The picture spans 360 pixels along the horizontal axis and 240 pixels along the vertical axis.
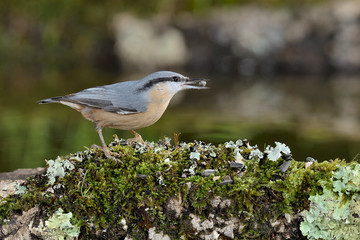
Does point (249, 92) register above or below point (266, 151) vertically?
below

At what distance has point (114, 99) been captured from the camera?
378cm

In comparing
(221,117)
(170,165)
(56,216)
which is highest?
(170,165)

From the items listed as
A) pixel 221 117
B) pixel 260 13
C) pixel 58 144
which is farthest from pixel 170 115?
pixel 260 13

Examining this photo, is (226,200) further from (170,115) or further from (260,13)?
(260,13)

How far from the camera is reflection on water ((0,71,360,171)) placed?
717cm

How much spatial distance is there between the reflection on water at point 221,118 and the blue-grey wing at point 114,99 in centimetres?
200

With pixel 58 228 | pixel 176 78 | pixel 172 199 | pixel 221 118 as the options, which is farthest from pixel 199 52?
pixel 58 228

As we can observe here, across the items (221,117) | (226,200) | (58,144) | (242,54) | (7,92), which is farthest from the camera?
(242,54)

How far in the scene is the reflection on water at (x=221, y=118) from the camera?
7172 mm

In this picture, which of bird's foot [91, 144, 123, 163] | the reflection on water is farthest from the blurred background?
bird's foot [91, 144, 123, 163]

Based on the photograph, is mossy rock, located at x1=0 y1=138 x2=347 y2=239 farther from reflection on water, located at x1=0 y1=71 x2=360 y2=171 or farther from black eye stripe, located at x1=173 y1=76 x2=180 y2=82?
reflection on water, located at x1=0 y1=71 x2=360 y2=171

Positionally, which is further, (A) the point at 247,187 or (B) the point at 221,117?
(B) the point at 221,117

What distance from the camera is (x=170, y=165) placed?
3352 mm

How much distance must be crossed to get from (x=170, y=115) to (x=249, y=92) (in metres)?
2.64
